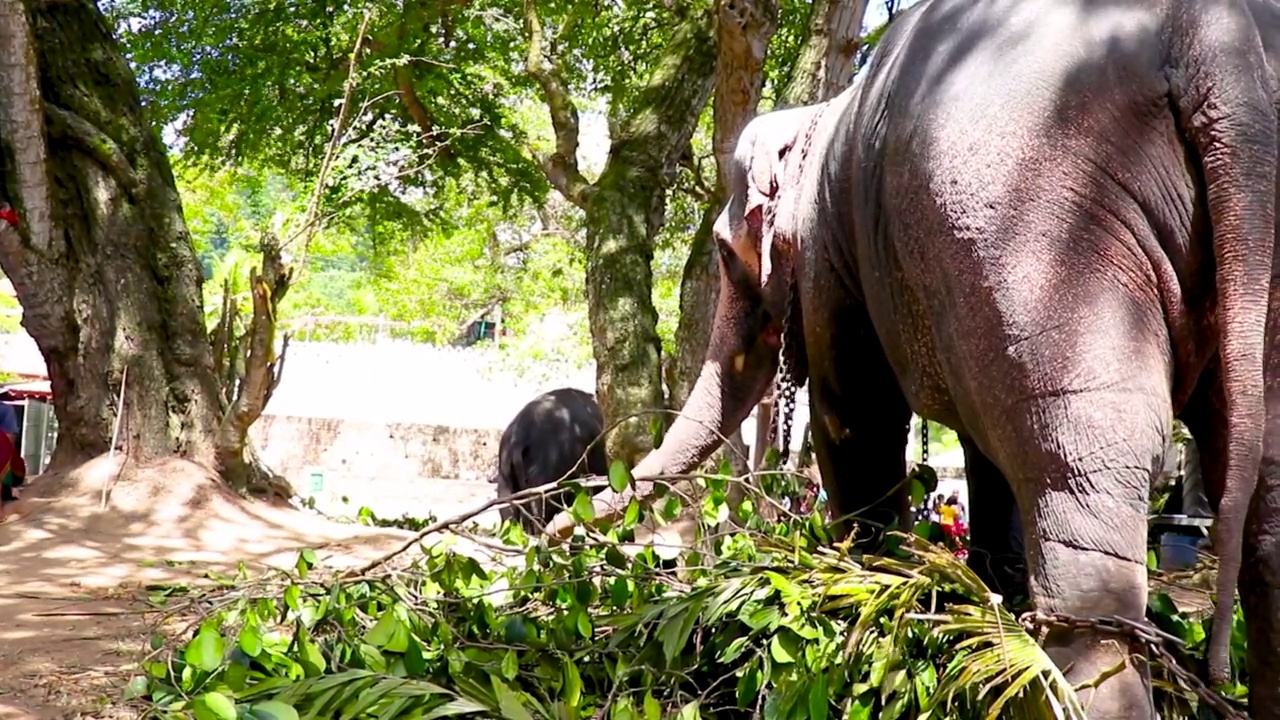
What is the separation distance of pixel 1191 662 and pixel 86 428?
6.85 meters

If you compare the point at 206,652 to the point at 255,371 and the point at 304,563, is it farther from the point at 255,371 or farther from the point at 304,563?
the point at 255,371

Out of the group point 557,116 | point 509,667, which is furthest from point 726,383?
point 557,116

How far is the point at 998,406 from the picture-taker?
261cm

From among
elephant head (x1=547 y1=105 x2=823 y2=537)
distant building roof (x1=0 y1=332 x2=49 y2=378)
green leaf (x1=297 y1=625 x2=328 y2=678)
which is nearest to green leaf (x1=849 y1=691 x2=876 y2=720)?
green leaf (x1=297 y1=625 x2=328 y2=678)

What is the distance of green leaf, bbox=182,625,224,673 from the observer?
2693 mm

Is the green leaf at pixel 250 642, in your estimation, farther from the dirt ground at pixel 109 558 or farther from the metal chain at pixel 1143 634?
the metal chain at pixel 1143 634

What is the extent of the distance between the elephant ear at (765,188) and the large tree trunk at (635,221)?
2726 mm

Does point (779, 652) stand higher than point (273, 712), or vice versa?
point (779, 652)

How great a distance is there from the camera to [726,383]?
4211 millimetres

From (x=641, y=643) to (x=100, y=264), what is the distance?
614 cm

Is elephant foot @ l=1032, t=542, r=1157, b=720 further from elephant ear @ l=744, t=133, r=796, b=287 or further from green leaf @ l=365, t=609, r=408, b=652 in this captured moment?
elephant ear @ l=744, t=133, r=796, b=287

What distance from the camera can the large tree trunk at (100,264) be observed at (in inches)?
309

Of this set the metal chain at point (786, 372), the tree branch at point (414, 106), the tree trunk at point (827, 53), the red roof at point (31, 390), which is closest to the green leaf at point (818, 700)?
the metal chain at point (786, 372)

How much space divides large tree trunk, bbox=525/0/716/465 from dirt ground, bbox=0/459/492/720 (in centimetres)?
156
